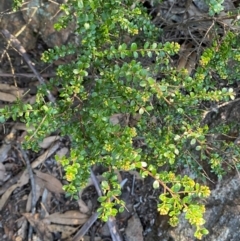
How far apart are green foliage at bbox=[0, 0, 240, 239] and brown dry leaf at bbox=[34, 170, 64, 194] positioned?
86 centimetres

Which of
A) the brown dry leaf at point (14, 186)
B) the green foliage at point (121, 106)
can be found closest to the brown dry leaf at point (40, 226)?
the brown dry leaf at point (14, 186)

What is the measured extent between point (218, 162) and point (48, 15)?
1293 mm

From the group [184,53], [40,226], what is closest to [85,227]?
[40,226]

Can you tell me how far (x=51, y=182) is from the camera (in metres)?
2.56

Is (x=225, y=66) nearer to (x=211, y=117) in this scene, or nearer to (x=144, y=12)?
(x=144, y=12)

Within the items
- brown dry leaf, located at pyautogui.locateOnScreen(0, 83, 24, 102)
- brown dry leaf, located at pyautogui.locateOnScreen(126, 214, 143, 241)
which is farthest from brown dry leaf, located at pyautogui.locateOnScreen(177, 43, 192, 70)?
brown dry leaf, located at pyautogui.locateOnScreen(0, 83, 24, 102)

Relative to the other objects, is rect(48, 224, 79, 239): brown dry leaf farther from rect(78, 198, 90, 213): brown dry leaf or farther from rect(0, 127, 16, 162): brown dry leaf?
rect(0, 127, 16, 162): brown dry leaf

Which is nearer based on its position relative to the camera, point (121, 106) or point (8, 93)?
point (121, 106)

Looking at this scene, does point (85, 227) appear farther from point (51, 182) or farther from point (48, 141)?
point (48, 141)

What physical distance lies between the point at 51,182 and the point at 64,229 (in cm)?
27

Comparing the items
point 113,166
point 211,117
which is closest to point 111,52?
point 113,166

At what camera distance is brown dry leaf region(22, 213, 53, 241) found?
8.16ft

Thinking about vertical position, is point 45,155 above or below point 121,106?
below

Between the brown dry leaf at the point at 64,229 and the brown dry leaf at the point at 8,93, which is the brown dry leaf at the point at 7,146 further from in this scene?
the brown dry leaf at the point at 64,229
